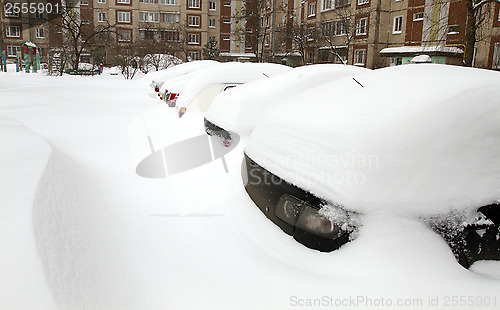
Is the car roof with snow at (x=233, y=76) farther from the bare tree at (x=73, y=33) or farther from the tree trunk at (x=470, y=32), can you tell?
the bare tree at (x=73, y=33)

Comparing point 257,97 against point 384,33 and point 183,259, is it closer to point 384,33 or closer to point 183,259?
point 183,259

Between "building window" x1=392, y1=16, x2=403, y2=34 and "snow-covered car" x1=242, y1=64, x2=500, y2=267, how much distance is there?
1341 inches

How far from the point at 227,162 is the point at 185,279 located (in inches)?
89.9

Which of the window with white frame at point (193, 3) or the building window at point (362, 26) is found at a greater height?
the window with white frame at point (193, 3)

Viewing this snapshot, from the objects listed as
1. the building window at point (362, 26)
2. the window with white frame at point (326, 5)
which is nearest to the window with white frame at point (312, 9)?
the window with white frame at point (326, 5)

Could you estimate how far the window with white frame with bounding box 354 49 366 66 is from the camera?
3512cm

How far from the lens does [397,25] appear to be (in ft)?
109

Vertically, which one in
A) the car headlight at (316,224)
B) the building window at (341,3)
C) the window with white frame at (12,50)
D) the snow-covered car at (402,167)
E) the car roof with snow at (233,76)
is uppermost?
the building window at (341,3)

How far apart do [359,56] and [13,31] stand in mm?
49937

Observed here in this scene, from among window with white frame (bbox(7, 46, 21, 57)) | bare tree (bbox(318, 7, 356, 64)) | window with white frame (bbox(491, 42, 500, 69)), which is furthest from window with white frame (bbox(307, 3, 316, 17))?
window with white frame (bbox(7, 46, 21, 57))

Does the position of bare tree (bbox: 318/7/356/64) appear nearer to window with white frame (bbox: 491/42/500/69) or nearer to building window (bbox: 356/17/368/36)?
building window (bbox: 356/17/368/36)

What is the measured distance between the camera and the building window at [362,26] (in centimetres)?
3469

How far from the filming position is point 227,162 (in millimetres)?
4371

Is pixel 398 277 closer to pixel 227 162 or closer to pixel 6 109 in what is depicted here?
pixel 227 162
